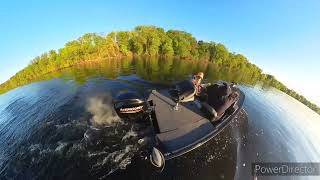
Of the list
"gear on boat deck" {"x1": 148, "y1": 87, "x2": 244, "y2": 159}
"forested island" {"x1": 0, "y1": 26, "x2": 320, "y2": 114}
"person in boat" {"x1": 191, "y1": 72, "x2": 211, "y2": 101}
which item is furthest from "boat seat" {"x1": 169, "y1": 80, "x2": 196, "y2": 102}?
"forested island" {"x1": 0, "y1": 26, "x2": 320, "y2": 114}

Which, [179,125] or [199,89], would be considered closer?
[179,125]

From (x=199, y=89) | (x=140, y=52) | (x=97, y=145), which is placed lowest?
(x=97, y=145)

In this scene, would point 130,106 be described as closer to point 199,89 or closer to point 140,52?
point 199,89

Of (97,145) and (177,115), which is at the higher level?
(177,115)

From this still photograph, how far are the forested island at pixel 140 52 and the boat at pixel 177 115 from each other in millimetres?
29840

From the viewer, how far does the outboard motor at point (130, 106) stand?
9914 millimetres

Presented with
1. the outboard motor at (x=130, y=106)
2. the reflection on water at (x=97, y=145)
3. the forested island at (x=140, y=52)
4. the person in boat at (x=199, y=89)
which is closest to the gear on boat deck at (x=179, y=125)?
the outboard motor at (x=130, y=106)

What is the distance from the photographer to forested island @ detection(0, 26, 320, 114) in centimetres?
4219

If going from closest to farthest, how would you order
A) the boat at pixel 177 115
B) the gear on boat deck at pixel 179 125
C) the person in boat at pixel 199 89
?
the gear on boat deck at pixel 179 125, the boat at pixel 177 115, the person in boat at pixel 199 89

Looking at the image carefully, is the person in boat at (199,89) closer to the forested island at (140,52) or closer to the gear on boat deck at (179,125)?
the gear on boat deck at (179,125)

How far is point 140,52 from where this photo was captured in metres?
58.7

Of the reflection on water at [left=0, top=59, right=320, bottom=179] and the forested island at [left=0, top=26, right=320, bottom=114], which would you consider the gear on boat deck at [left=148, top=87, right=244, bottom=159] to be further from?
the forested island at [left=0, top=26, right=320, bottom=114]

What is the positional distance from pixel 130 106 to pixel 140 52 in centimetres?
4989

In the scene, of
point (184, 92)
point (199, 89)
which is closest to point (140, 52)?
point (199, 89)
